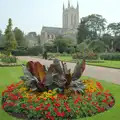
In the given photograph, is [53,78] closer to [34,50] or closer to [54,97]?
[54,97]

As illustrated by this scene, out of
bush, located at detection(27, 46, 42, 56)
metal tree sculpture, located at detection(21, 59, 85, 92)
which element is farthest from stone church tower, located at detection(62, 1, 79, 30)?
metal tree sculpture, located at detection(21, 59, 85, 92)

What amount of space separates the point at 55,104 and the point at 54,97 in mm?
256

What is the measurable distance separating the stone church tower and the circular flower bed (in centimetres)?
11124

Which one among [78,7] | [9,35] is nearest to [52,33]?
[78,7]

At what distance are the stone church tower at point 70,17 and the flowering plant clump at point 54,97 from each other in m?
111

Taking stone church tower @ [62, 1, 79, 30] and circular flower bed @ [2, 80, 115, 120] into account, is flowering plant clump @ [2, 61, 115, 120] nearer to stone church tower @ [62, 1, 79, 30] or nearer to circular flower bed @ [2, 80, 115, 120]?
circular flower bed @ [2, 80, 115, 120]

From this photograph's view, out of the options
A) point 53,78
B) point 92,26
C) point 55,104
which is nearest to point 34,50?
point 92,26

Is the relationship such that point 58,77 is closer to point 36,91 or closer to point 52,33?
point 36,91

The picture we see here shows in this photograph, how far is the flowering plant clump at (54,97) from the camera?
454cm

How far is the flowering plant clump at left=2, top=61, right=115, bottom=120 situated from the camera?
4539 mm

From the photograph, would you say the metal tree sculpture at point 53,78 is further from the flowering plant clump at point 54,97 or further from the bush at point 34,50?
the bush at point 34,50

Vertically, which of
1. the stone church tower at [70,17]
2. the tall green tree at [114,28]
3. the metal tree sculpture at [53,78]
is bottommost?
the metal tree sculpture at [53,78]

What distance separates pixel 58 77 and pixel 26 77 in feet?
3.01

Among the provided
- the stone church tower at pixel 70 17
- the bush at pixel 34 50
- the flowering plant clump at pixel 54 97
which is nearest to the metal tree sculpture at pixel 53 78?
the flowering plant clump at pixel 54 97
